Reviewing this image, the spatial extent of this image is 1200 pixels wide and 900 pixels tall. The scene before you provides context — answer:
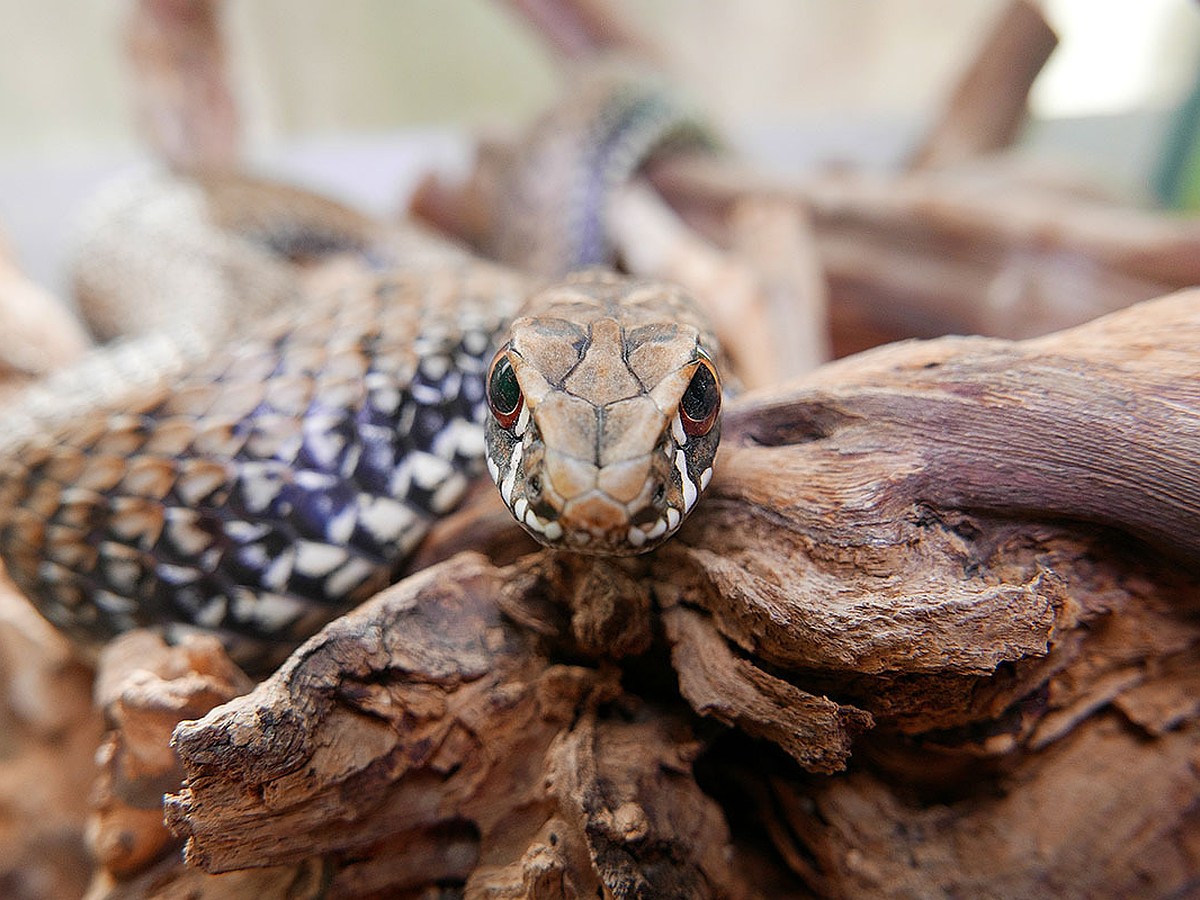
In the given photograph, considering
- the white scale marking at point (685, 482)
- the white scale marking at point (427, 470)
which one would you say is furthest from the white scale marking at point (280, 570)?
the white scale marking at point (685, 482)

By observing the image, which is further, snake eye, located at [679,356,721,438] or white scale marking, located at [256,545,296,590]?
white scale marking, located at [256,545,296,590]

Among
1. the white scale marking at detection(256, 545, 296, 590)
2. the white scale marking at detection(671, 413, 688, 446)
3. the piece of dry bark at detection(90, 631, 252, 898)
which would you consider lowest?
the piece of dry bark at detection(90, 631, 252, 898)

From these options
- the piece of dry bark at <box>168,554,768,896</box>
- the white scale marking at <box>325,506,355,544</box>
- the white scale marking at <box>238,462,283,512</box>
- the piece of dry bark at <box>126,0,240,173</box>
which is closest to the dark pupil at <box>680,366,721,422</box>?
the piece of dry bark at <box>168,554,768,896</box>

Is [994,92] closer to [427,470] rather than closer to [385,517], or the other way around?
[427,470]

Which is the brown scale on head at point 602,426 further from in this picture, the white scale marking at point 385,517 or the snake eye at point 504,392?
the white scale marking at point 385,517

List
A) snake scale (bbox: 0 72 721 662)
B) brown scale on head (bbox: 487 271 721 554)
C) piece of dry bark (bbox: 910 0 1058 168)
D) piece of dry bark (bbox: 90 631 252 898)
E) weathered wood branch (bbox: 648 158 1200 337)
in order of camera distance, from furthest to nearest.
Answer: piece of dry bark (bbox: 910 0 1058 168) → weathered wood branch (bbox: 648 158 1200 337) → snake scale (bbox: 0 72 721 662) → piece of dry bark (bbox: 90 631 252 898) → brown scale on head (bbox: 487 271 721 554)

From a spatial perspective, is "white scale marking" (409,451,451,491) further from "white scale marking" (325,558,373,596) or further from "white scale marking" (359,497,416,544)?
"white scale marking" (325,558,373,596)

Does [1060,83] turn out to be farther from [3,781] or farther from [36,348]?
[3,781]
